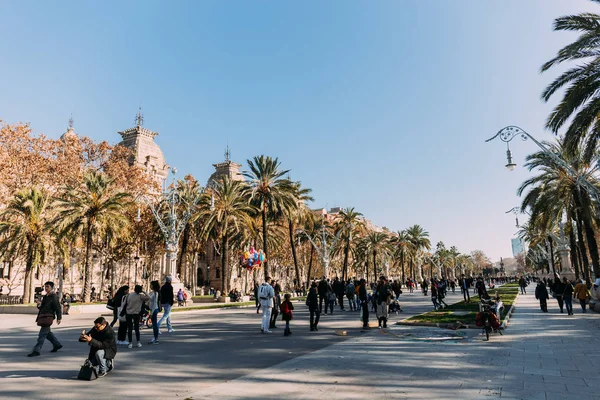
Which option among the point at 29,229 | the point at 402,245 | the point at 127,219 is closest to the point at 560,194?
the point at 127,219

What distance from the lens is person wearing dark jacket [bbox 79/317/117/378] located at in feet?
22.6

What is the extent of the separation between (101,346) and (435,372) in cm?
575

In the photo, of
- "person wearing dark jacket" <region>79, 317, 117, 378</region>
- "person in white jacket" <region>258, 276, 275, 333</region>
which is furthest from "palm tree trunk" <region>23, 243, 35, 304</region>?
"person wearing dark jacket" <region>79, 317, 117, 378</region>

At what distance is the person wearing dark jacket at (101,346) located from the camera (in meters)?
6.90

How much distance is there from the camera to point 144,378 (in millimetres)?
6785

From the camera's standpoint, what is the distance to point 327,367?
7.36 metres

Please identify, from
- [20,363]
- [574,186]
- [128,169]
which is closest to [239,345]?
[20,363]

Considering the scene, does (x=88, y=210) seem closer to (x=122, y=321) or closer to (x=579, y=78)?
(x=122, y=321)

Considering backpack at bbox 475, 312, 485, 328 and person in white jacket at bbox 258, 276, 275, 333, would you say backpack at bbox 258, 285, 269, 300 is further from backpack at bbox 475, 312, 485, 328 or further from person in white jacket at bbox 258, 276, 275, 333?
backpack at bbox 475, 312, 485, 328

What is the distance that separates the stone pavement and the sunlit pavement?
2 centimetres

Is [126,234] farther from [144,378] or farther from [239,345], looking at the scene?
[144,378]

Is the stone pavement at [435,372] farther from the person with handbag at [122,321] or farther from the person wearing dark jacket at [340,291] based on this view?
the person wearing dark jacket at [340,291]

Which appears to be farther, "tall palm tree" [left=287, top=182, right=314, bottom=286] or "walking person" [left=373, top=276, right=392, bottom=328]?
"tall palm tree" [left=287, top=182, right=314, bottom=286]

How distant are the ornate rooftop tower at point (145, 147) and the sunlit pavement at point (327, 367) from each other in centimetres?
5965
